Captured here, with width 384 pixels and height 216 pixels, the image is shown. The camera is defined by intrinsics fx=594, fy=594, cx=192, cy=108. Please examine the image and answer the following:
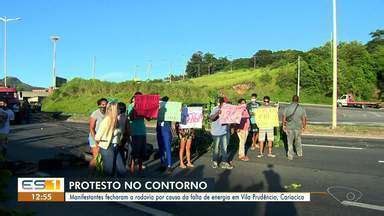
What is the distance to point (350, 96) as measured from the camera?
262ft

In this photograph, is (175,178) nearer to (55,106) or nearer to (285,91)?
(55,106)

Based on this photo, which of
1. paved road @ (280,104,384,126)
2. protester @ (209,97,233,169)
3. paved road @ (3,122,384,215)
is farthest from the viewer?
paved road @ (280,104,384,126)

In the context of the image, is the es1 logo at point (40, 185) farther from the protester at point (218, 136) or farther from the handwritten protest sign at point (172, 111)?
the protester at point (218, 136)

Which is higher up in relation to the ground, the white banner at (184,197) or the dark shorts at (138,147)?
the dark shorts at (138,147)

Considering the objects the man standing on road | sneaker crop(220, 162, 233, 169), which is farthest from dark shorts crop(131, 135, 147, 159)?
the man standing on road

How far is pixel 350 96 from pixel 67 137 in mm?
60315

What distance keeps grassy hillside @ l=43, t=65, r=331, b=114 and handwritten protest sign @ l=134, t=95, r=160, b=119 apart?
3861 cm

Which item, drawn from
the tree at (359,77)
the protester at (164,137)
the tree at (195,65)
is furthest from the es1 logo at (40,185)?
the tree at (195,65)

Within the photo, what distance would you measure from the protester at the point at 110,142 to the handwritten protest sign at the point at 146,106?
248cm

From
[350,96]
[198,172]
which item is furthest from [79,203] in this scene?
[350,96]

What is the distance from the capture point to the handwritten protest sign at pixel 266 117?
1738cm

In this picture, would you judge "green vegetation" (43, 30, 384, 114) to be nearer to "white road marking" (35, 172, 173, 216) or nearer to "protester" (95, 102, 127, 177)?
"protester" (95, 102, 127, 177)

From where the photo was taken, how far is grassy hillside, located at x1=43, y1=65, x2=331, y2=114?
67.5m

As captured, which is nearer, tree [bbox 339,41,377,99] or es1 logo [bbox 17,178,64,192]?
es1 logo [bbox 17,178,64,192]
